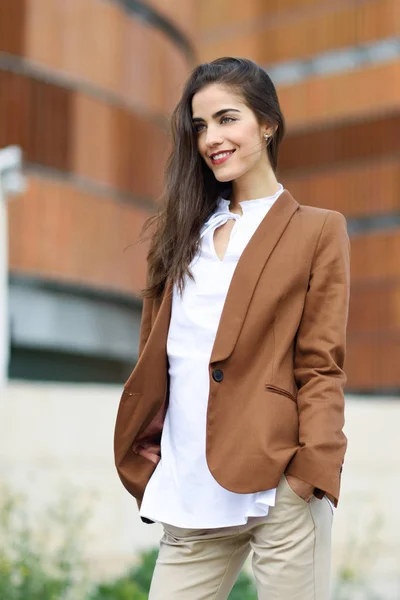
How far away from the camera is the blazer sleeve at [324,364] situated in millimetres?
2221

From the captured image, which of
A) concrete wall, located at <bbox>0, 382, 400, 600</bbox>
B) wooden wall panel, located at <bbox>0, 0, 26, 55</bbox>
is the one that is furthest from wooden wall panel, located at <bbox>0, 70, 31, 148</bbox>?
concrete wall, located at <bbox>0, 382, 400, 600</bbox>

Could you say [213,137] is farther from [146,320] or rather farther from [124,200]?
[124,200]

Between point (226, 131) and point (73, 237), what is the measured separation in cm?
1231

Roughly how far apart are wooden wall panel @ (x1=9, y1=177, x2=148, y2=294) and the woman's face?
11444 millimetres

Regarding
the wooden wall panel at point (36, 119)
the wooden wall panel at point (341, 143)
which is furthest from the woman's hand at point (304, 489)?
the wooden wall panel at point (341, 143)

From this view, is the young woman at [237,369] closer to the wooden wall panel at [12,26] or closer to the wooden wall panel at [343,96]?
the wooden wall panel at [12,26]

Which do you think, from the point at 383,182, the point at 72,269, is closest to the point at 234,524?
the point at 72,269

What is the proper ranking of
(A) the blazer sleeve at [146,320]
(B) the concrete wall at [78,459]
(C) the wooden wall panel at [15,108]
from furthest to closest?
(C) the wooden wall panel at [15,108], (B) the concrete wall at [78,459], (A) the blazer sleeve at [146,320]

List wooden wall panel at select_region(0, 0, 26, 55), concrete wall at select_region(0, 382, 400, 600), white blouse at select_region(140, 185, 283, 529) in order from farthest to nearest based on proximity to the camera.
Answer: wooden wall panel at select_region(0, 0, 26, 55) → concrete wall at select_region(0, 382, 400, 600) → white blouse at select_region(140, 185, 283, 529)

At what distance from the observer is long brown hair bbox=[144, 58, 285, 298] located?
251 cm

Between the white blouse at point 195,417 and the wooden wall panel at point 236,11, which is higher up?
the wooden wall panel at point 236,11

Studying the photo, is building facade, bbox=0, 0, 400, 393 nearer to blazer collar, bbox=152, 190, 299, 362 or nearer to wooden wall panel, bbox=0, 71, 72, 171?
wooden wall panel, bbox=0, 71, 72, 171

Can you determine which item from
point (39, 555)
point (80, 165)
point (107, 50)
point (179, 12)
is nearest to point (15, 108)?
point (80, 165)

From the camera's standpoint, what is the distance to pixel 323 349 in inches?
91.8
